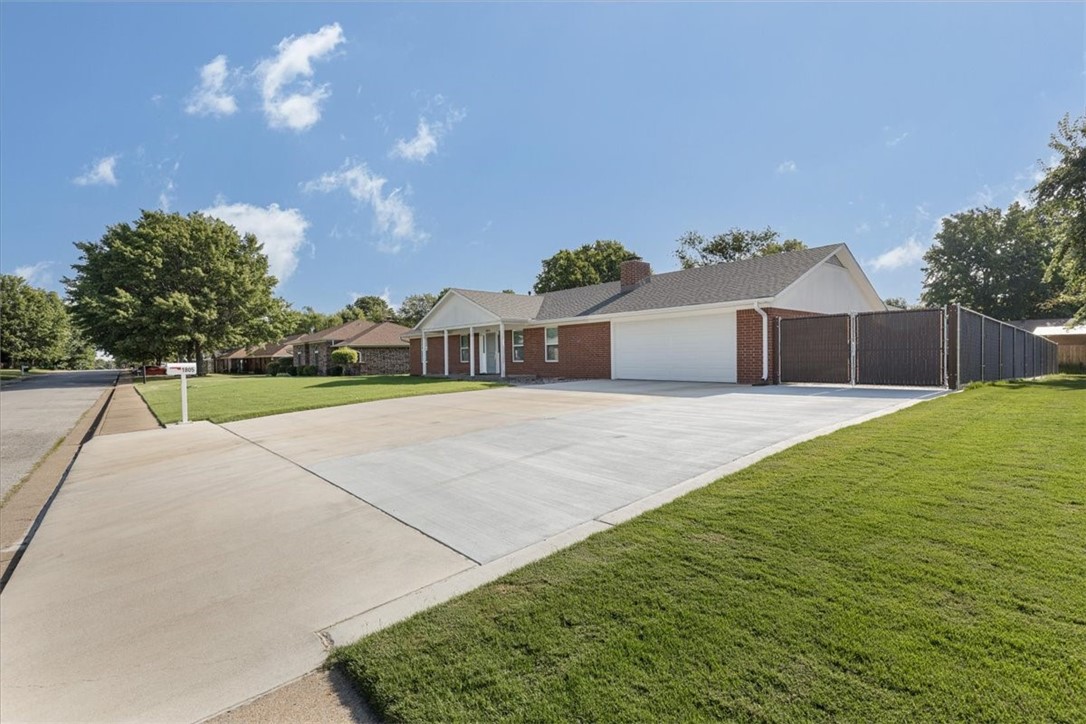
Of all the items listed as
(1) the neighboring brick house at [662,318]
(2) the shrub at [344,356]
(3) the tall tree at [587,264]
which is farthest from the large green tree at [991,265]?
(2) the shrub at [344,356]

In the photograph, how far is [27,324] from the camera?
182 feet

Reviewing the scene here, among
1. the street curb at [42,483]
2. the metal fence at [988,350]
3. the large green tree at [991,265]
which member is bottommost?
the street curb at [42,483]

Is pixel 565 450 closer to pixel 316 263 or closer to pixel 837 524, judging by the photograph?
pixel 837 524

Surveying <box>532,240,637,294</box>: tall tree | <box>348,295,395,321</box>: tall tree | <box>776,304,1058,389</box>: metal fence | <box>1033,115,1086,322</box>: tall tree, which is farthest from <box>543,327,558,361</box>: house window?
<box>348,295,395,321</box>: tall tree

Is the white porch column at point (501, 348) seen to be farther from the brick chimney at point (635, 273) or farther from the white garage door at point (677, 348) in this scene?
the brick chimney at point (635, 273)

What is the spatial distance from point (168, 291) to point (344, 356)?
14.8m

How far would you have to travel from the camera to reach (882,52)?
11445 mm

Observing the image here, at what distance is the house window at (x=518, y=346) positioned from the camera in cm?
2242

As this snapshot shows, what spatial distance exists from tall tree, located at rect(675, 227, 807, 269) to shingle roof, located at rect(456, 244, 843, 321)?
18899 mm

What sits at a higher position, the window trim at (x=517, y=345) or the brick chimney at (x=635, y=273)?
the brick chimney at (x=635, y=273)

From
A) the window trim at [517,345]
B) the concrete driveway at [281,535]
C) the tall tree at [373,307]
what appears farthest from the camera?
the tall tree at [373,307]

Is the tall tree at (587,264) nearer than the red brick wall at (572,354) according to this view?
No

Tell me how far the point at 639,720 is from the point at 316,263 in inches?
1439

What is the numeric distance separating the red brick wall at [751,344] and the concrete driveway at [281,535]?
6144mm
